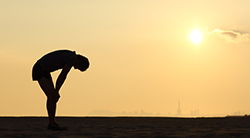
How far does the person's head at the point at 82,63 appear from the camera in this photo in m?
7.87

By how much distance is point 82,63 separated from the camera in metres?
7.87

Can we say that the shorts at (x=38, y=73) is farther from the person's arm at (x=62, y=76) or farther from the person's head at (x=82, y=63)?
the person's head at (x=82, y=63)

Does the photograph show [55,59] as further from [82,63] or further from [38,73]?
[82,63]

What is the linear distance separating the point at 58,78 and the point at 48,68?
0.94ft

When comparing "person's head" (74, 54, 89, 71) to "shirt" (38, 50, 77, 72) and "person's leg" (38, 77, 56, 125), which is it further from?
"person's leg" (38, 77, 56, 125)

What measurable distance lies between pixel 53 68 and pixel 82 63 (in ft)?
1.85

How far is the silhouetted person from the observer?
7820 mm
